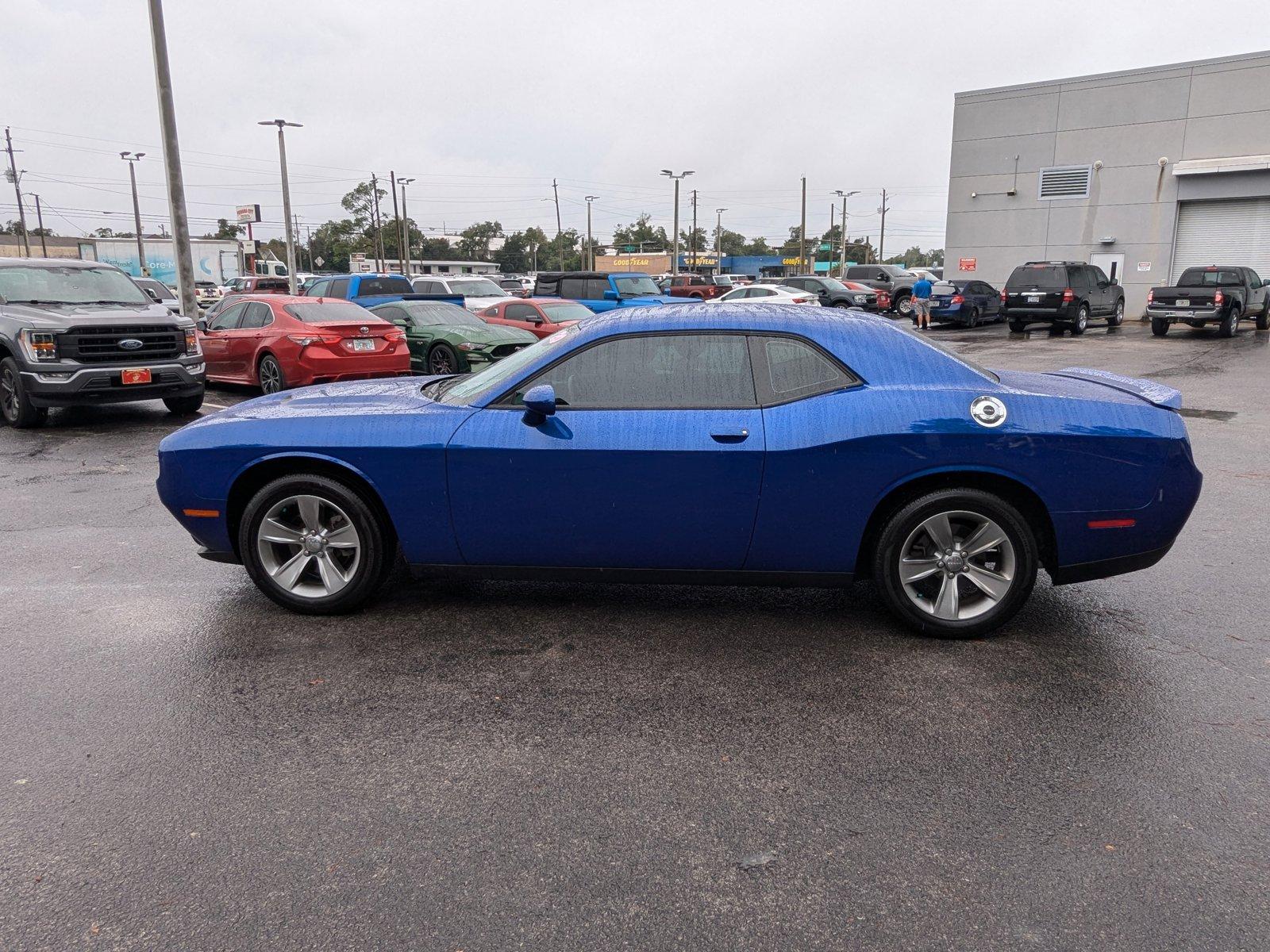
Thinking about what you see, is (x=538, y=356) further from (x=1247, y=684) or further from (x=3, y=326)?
(x=3, y=326)

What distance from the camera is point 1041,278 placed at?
24500mm

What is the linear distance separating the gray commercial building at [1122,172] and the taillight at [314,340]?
27249 millimetres

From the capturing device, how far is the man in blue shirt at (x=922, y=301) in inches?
1002

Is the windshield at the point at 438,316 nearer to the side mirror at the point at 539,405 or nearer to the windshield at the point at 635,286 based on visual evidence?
the windshield at the point at 635,286

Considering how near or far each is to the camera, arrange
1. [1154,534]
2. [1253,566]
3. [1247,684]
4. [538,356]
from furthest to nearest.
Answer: [1253,566] < [538,356] < [1154,534] < [1247,684]

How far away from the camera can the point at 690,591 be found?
4.95 m

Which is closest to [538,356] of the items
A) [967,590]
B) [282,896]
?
[967,590]

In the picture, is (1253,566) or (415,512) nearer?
(415,512)

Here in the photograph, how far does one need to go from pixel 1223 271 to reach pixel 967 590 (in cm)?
2398

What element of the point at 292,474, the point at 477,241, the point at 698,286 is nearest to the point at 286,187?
the point at 698,286

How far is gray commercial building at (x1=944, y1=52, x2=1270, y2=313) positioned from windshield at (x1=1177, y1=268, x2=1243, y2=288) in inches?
254

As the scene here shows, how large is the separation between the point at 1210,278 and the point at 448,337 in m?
20.0

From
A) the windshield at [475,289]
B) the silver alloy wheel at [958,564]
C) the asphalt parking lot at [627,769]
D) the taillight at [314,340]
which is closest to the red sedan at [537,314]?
the taillight at [314,340]

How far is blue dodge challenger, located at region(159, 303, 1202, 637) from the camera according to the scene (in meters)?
4.05
